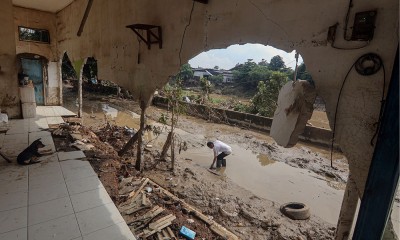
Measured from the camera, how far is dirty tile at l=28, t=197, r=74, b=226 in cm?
342

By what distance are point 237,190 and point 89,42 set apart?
278 inches

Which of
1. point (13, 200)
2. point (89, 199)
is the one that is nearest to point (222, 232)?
point (89, 199)

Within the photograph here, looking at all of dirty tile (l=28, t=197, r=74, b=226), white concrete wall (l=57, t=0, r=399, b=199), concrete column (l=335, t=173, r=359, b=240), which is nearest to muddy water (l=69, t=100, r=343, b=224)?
concrete column (l=335, t=173, r=359, b=240)

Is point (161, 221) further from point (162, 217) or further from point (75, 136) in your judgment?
point (75, 136)

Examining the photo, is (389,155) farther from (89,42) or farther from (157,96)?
(157,96)

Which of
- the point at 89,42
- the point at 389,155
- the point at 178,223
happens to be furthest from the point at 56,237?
the point at 89,42

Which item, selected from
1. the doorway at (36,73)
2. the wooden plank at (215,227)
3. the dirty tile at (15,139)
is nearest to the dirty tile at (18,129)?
the dirty tile at (15,139)

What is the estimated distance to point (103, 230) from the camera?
3.33 m

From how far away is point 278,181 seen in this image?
831 centimetres

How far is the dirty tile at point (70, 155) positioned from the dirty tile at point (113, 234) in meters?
2.81

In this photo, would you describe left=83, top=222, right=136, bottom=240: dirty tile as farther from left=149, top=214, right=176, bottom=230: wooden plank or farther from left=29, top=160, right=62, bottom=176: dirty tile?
left=29, top=160, right=62, bottom=176: dirty tile

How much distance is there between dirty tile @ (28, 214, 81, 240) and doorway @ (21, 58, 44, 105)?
34.6 ft

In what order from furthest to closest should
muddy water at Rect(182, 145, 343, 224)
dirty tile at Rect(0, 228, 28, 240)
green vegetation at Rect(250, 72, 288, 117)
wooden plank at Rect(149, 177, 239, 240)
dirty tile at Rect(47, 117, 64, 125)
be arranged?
green vegetation at Rect(250, 72, 288, 117), dirty tile at Rect(47, 117, 64, 125), muddy water at Rect(182, 145, 343, 224), wooden plank at Rect(149, 177, 239, 240), dirty tile at Rect(0, 228, 28, 240)

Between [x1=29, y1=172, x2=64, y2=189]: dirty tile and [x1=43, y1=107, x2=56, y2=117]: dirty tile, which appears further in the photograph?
[x1=43, y1=107, x2=56, y2=117]: dirty tile
